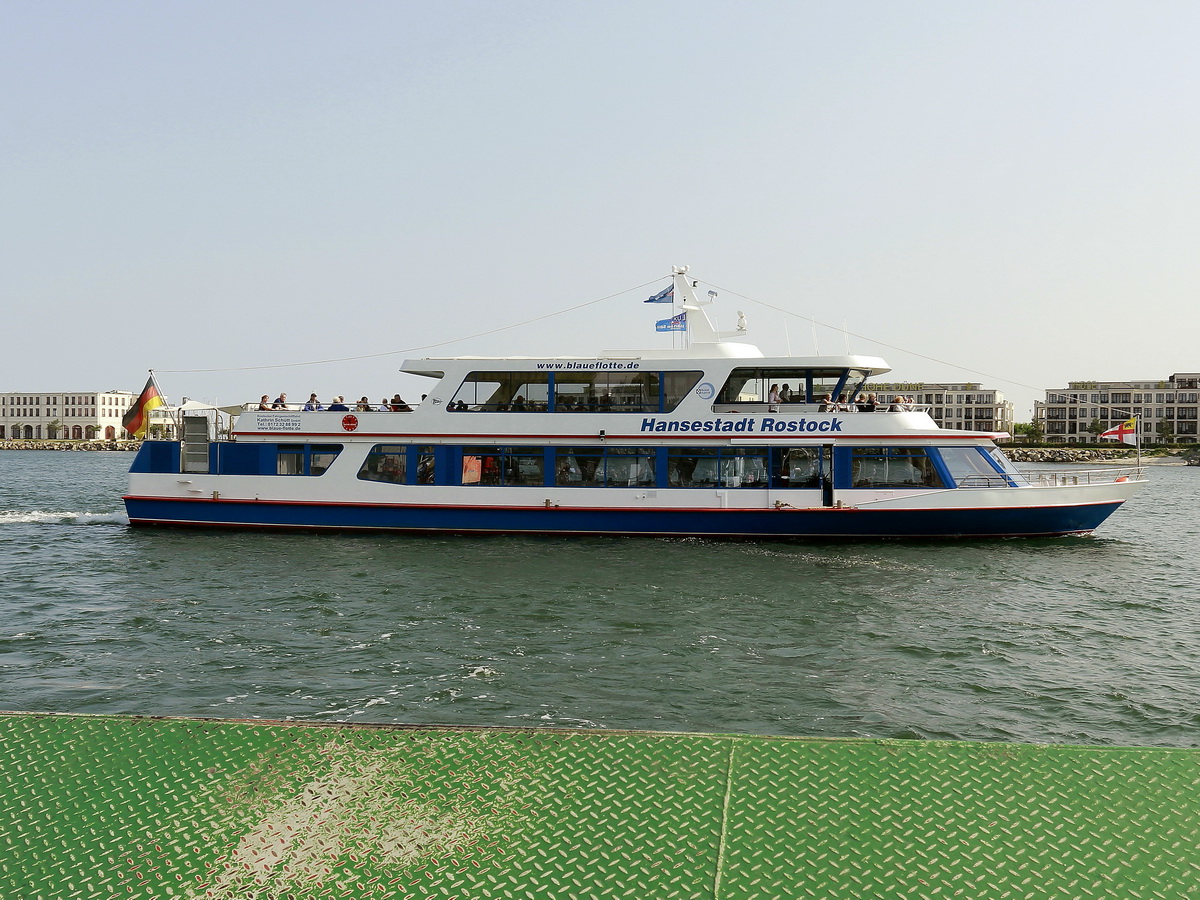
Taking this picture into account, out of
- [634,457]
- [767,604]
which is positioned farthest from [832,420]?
[767,604]

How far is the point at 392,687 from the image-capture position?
8.87 m

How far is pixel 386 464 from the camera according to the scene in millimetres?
21703

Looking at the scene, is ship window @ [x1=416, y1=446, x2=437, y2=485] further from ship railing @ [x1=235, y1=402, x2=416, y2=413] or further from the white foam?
the white foam

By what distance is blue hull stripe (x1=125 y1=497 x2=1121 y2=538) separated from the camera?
66.2ft

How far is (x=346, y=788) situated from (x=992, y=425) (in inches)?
5490

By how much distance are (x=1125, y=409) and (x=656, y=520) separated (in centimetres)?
12335

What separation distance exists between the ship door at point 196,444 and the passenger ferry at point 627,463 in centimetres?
4

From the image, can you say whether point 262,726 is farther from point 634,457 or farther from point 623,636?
point 634,457

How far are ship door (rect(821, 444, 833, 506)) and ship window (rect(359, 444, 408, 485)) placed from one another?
10.5 metres

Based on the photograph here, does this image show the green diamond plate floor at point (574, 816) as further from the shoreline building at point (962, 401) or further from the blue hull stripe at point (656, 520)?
the shoreline building at point (962, 401)

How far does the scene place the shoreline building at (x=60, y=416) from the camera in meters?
159

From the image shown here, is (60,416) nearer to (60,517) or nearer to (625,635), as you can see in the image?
(60,517)

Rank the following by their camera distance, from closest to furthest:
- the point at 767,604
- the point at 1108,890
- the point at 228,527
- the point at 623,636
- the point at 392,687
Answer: the point at 1108,890
the point at 392,687
the point at 623,636
the point at 767,604
the point at 228,527

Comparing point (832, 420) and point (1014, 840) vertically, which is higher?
point (832, 420)
